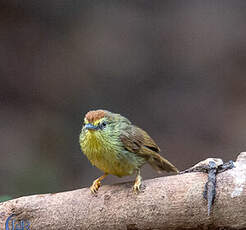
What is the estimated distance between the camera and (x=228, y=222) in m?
3.42

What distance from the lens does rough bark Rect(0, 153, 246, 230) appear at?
3434 millimetres

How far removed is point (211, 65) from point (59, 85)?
2598 mm

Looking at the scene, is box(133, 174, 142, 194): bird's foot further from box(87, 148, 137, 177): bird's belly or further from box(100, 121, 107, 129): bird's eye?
box(100, 121, 107, 129): bird's eye

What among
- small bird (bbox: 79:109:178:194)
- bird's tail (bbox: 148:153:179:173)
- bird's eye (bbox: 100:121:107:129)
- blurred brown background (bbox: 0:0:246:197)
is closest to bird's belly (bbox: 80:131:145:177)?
small bird (bbox: 79:109:178:194)

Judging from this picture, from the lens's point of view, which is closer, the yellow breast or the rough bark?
the rough bark

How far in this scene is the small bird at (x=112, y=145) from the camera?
13.4ft

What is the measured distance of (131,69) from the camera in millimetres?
8438

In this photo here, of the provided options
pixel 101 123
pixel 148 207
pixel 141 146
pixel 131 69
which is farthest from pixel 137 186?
pixel 131 69

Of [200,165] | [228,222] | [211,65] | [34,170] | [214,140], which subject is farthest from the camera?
[211,65]

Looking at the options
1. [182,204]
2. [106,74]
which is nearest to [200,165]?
[182,204]

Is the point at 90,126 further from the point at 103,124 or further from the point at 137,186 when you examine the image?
the point at 137,186

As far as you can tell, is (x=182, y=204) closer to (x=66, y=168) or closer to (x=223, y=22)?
(x=66, y=168)

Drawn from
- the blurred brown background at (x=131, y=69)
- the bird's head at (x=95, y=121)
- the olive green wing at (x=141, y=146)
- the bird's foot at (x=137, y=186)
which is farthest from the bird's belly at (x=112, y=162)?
the blurred brown background at (x=131, y=69)

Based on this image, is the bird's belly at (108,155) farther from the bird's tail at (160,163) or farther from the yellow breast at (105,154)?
the bird's tail at (160,163)
